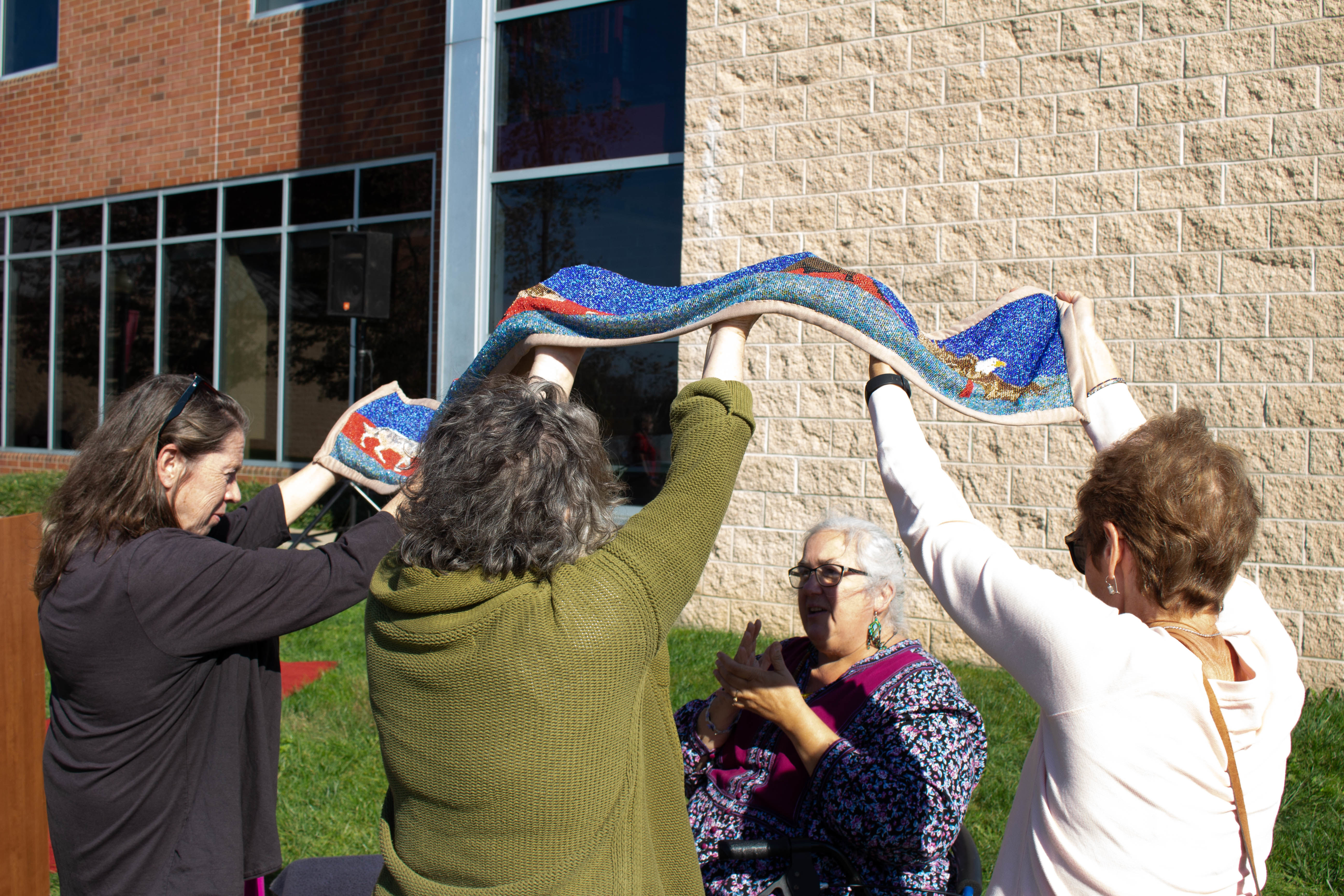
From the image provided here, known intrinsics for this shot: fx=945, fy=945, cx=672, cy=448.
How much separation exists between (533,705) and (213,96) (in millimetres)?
11887

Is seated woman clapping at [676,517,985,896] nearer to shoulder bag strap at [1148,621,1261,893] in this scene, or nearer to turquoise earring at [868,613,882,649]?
turquoise earring at [868,613,882,649]

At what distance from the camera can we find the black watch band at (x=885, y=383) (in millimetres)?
1805

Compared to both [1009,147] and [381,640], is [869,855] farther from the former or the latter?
[1009,147]

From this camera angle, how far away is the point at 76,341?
12.6 meters

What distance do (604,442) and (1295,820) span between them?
337cm

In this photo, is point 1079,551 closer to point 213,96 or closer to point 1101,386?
point 1101,386

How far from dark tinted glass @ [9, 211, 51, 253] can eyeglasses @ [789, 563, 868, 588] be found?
44.2 ft

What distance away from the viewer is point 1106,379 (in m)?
2.06

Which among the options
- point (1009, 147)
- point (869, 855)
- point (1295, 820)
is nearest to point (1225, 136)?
point (1009, 147)

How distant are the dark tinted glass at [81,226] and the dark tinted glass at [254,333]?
92.2 inches

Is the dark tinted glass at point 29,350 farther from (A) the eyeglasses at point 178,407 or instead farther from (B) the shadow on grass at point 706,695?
(A) the eyeglasses at point 178,407

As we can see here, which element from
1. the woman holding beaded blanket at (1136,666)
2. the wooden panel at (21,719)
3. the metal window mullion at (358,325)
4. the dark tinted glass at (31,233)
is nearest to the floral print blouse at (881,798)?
the woman holding beaded blanket at (1136,666)

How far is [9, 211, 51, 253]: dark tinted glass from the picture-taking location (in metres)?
12.7

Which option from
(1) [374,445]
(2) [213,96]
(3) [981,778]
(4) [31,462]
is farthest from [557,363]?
(4) [31,462]
